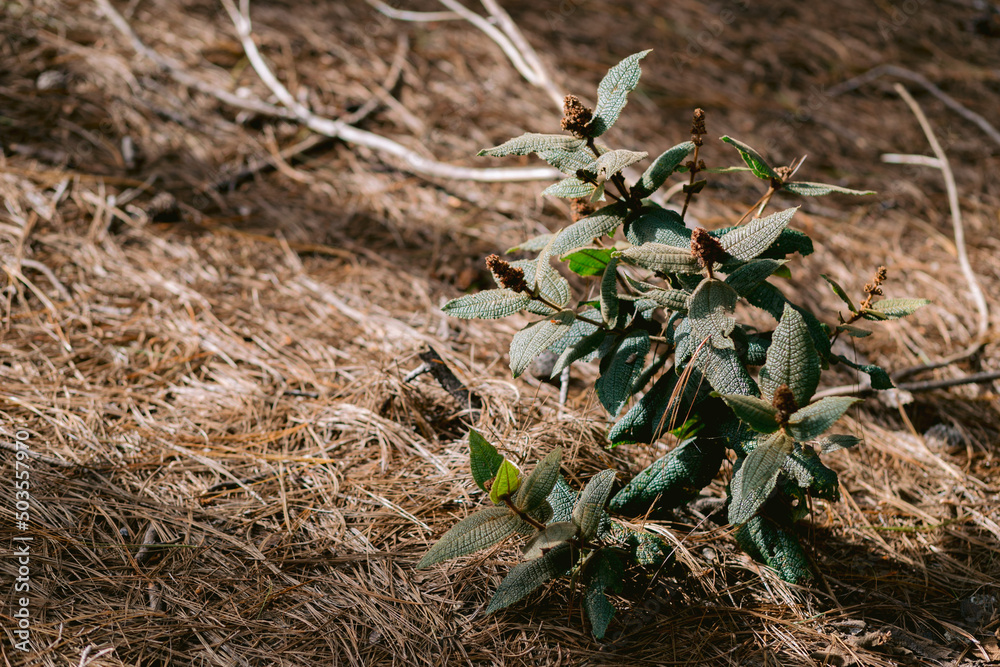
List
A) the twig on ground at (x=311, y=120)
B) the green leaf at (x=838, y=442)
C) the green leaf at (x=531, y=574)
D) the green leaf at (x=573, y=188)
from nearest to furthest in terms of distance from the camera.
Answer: the green leaf at (x=838, y=442), the green leaf at (x=531, y=574), the green leaf at (x=573, y=188), the twig on ground at (x=311, y=120)

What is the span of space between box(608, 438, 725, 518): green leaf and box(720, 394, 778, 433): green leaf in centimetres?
21

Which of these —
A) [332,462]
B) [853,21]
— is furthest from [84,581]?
[853,21]

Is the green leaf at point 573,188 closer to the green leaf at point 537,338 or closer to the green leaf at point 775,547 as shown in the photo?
Answer: the green leaf at point 537,338

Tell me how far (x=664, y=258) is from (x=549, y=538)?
559 millimetres

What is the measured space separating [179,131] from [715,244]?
2652 mm

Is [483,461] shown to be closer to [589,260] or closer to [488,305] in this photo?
[488,305]

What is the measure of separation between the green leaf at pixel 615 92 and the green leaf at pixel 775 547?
2.78 ft

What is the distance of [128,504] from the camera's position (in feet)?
4.75

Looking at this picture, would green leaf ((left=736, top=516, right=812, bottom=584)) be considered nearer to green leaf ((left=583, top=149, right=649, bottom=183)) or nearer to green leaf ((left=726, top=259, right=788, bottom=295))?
green leaf ((left=726, top=259, right=788, bottom=295))

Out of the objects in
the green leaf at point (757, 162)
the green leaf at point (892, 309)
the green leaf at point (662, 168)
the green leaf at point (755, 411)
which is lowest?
the green leaf at point (755, 411)

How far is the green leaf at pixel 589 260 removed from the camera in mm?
1359

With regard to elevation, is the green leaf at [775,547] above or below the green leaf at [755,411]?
below

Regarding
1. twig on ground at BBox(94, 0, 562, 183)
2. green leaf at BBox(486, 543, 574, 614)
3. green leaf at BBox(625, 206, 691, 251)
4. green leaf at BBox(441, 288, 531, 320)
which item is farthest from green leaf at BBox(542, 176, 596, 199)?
twig on ground at BBox(94, 0, 562, 183)

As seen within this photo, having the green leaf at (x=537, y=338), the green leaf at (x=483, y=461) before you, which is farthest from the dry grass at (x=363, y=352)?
the green leaf at (x=537, y=338)
